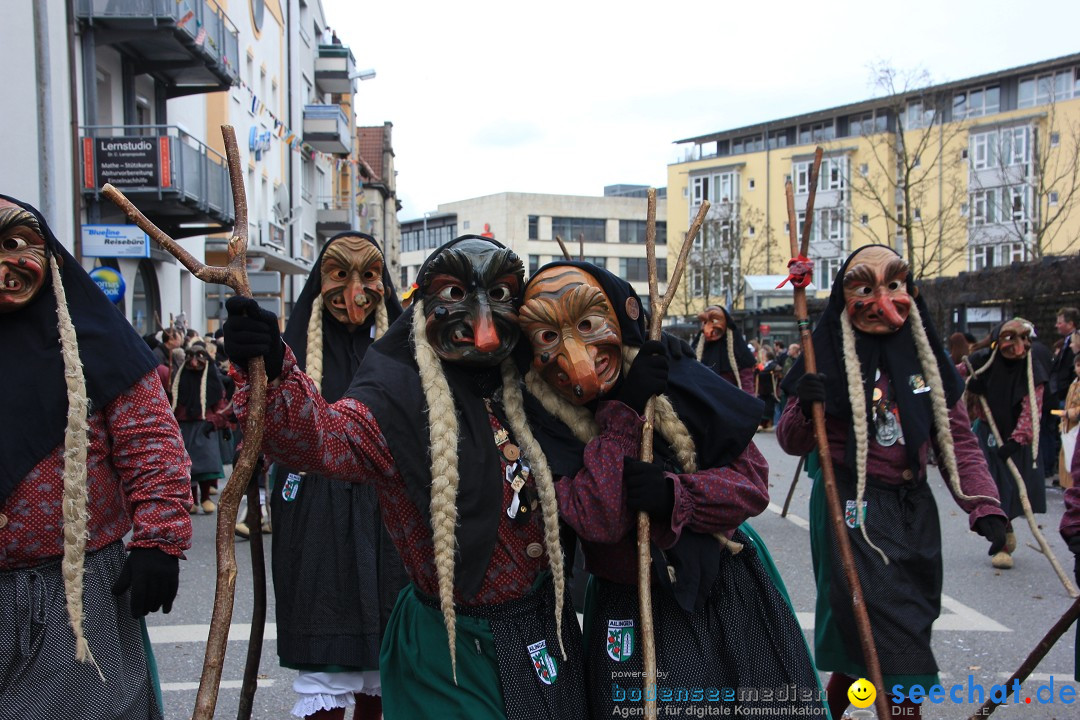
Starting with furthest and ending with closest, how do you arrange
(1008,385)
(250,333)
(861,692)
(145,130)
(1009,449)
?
(145,130)
(1008,385)
(1009,449)
(861,692)
(250,333)

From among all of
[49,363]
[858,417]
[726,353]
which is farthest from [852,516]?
[726,353]

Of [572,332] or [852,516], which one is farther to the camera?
[852,516]

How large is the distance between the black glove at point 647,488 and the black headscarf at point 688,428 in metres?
0.13

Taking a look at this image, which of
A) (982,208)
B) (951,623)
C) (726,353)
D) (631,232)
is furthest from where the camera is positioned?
(631,232)

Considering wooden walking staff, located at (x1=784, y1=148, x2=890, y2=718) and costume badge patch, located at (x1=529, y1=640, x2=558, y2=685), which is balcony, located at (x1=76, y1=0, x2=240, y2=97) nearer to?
wooden walking staff, located at (x1=784, y1=148, x2=890, y2=718)

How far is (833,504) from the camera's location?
354cm

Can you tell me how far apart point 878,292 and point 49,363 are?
2.92m

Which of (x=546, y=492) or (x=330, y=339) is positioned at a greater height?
(x=330, y=339)

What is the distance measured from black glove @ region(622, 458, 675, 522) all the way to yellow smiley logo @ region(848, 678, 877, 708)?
1717 millimetres

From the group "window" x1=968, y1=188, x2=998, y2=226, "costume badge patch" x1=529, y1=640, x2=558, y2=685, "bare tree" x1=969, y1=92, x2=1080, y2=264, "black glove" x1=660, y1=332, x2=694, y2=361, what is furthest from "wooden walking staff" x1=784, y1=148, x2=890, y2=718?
"window" x1=968, y1=188, x2=998, y2=226

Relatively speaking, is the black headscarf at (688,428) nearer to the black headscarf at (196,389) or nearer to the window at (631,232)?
the black headscarf at (196,389)

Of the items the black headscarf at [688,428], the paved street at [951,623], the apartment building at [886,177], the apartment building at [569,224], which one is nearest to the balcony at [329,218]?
the apartment building at [886,177]

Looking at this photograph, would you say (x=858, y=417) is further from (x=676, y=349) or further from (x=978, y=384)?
(x=978, y=384)

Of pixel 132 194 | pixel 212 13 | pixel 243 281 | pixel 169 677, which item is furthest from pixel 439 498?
pixel 212 13
